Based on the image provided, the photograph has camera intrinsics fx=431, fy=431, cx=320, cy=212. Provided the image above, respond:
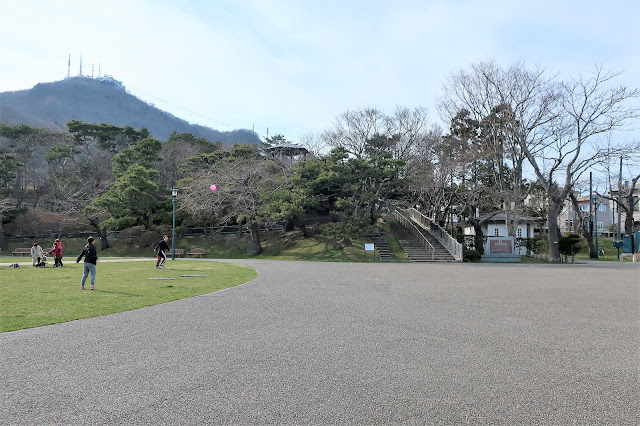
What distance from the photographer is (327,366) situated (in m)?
5.09

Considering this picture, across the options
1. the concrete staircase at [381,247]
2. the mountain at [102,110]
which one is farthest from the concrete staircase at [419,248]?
the mountain at [102,110]

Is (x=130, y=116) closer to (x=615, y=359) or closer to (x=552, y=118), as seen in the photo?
(x=552, y=118)

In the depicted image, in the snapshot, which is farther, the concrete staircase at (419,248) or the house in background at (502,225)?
the house in background at (502,225)

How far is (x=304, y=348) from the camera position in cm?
591

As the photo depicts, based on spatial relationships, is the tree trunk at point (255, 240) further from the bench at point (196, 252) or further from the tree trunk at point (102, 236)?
the tree trunk at point (102, 236)

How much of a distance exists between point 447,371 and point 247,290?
25.9ft

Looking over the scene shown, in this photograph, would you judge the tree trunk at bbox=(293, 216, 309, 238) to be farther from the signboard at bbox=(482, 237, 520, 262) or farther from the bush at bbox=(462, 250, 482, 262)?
the signboard at bbox=(482, 237, 520, 262)

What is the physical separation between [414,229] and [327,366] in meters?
31.7

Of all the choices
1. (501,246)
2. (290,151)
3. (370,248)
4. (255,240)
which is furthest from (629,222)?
(255,240)

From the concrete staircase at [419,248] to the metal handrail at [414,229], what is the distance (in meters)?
0.24

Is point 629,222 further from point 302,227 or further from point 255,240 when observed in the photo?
point 255,240

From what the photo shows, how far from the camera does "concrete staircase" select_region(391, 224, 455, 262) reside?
98.1 feet

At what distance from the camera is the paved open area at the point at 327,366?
381 cm

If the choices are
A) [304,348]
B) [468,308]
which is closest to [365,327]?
[304,348]
